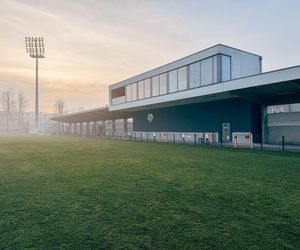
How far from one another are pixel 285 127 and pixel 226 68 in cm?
859

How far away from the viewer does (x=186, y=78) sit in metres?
29.8

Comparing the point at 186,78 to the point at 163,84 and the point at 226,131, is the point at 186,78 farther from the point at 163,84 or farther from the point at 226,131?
the point at 226,131

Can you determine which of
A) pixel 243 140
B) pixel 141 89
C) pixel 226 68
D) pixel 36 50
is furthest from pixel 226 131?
pixel 36 50

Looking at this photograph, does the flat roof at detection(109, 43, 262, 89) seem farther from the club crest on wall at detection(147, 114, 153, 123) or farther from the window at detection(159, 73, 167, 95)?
the club crest on wall at detection(147, 114, 153, 123)

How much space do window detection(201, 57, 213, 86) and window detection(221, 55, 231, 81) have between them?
4.22ft

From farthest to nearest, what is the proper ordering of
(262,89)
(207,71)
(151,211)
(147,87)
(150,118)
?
(150,118) → (147,87) → (207,71) → (262,89) → (151,211)

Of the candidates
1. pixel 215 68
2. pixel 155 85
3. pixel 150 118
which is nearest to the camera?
pixel 215 68

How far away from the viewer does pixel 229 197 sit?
20.5 feet

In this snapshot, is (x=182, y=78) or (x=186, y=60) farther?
(x=182, y=78)

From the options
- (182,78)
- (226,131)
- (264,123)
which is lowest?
(226,131)

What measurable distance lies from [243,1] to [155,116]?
24890 mm

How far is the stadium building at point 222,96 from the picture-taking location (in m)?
22.5

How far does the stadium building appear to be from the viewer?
73.9ft

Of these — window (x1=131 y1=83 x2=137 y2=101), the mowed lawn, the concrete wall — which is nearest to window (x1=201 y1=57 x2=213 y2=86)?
the concrete wall
